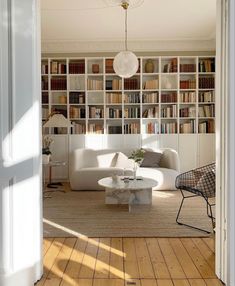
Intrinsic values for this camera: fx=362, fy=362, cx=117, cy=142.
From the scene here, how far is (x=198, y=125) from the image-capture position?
25.4ft

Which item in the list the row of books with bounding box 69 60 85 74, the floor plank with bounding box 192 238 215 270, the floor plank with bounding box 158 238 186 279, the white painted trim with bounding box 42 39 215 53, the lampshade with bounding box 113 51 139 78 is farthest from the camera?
the row of books with bounding box 69 60 85 74

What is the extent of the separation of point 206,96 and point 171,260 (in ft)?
16.4

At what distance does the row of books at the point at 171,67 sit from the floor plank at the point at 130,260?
4659mm

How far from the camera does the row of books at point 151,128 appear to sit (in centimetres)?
771

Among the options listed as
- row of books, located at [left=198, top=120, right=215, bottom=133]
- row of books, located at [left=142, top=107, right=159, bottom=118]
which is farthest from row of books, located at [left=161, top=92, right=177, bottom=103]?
row of books, located at [left=198, top=120, right=215, bottom=133]

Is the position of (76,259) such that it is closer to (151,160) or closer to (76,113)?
(151,160)

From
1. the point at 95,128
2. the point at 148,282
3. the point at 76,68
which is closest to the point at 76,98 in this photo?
the point at 76,68

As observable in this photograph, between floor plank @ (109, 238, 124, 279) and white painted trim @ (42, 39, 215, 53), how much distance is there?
4816 millimetres

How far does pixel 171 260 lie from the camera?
11.1ft

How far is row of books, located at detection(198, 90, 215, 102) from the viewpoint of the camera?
7699 mm

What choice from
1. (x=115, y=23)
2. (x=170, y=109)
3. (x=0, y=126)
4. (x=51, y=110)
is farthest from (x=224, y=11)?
(x=51, y=110)

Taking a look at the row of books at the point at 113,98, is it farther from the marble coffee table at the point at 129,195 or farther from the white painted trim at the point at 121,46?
the marble coffee table at the point at 129,195

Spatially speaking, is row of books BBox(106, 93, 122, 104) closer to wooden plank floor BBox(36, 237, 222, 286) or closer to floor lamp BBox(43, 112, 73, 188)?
floor lamp BBox(43, 112, 73, 188)

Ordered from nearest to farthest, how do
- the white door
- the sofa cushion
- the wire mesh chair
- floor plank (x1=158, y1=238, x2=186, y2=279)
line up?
the white door, floor plank (x1=158, y1=238, x2=186, y2=279), the wire mesh chair, the sofa cushion
